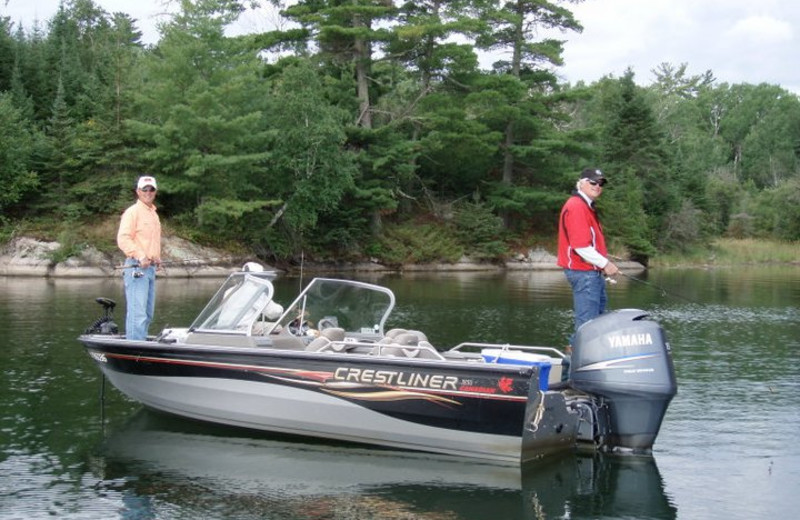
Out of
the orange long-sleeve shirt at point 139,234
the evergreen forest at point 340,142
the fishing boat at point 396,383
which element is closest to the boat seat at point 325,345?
the fishing boat at point 396,383

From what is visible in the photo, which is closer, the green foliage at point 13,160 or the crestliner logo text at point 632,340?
the crestliner logo text at point 632,340

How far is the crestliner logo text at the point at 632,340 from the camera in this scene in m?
7.48

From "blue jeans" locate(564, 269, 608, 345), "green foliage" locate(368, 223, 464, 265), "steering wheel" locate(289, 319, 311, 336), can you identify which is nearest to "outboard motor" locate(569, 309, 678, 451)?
"blue jeans" locate(564, 269, 608, 345)

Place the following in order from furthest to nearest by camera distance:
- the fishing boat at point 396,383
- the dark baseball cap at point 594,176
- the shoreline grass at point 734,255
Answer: the shoreline grass at point 734,255, the dark baseball cap at point 594,176, the fishing boat at point 396,383

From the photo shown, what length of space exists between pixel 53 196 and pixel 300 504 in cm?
3183

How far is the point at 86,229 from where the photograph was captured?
33500 mm

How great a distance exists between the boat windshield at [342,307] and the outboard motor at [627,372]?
8.13 ft

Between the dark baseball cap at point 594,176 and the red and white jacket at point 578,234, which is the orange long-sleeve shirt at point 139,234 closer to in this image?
the red and white jacket at point 578,234

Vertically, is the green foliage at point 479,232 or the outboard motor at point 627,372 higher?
the green foliage at point 479,232

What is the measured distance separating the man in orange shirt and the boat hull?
15.8 inches

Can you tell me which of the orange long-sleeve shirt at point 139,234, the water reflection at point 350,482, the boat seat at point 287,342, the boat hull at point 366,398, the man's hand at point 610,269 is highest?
the orange long-sleeve shirt at point 139,234

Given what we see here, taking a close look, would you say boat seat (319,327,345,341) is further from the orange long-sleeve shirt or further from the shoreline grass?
the shoreline grass

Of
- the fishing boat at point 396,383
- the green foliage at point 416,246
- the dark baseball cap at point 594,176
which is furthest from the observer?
the green foliage at point 416,246

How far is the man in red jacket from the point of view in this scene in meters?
8.31
